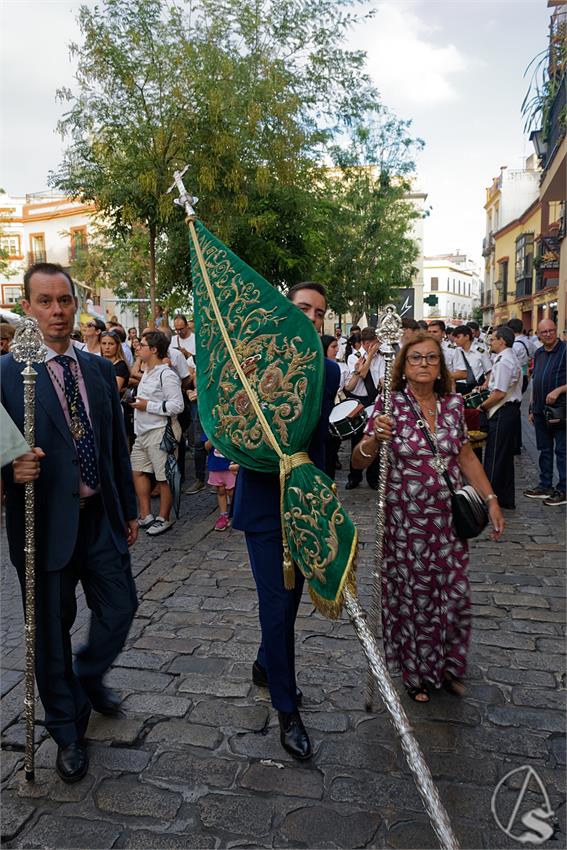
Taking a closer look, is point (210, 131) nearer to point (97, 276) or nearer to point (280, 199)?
point (280, 199)

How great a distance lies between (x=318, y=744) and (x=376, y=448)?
144 centimetres

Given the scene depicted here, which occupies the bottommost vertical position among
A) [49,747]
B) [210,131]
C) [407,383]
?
[49,747]

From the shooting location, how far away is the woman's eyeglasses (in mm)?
3424

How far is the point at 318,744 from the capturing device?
9.82 feet

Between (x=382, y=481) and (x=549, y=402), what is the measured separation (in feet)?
16.4

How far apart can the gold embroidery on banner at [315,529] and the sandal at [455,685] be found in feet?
3.98

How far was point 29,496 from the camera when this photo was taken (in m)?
2.70

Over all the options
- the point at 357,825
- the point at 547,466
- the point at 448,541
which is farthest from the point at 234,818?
the point at 547,466

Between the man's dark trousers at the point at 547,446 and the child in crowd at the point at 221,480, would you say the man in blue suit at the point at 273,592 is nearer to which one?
the child in crowd at the point at 221,480

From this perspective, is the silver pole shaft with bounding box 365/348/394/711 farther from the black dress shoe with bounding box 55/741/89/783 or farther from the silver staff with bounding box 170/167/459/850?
the black dress shoe with bounding box 55/741/89/783

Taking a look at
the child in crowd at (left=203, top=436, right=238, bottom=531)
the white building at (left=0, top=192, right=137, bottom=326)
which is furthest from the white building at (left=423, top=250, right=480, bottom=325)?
the child in crowd at (left=203, top=436, right=238, bottom=531)

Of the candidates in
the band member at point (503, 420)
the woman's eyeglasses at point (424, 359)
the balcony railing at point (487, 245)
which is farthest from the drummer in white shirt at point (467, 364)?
the balcony railing at point (487, 245)

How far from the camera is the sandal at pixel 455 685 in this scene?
11.2 feet

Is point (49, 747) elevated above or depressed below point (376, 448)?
below
